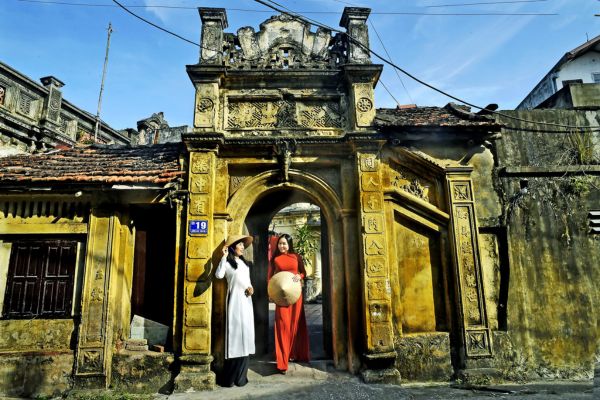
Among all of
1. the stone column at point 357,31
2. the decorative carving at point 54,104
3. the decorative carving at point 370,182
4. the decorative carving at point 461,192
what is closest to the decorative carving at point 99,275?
the decorative carving at point 370,182

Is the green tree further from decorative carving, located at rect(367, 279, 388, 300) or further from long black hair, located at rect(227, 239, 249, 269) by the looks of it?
decorative carving, located at rect(367, 279, 388, 300)

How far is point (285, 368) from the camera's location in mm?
6488

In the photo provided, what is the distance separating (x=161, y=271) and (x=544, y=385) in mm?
6900

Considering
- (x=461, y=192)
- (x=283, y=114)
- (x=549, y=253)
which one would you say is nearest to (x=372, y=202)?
(x=461, y=192)

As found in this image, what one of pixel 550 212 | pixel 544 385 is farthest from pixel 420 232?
pixel 544 385

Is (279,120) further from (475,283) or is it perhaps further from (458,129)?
(475,283)

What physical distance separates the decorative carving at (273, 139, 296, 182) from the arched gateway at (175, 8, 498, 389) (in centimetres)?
2

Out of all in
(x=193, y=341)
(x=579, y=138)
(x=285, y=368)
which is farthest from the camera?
(x=579, y=138)

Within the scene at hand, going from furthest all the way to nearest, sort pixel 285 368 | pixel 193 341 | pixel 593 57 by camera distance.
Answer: pixel 593 57
pixel 285 368
pixel 193 341

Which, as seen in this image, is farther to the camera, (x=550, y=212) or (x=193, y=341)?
(x=550, y=212)

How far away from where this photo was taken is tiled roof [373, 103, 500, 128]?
22.7 ft

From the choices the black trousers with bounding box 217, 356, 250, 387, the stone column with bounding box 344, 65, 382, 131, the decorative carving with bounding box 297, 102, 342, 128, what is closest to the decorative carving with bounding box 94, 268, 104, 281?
the black trousers with bounding box 217, 356, 250, 387

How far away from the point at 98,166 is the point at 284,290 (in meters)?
4.30

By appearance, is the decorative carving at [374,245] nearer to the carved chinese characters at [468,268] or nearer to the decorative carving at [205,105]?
the carved chinese characters at [468,268]
